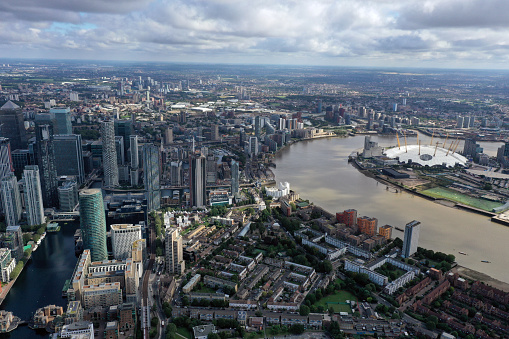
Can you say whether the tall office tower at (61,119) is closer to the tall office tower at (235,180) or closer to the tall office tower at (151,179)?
the tall office tower at (151,179)

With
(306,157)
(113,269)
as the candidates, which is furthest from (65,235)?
(306,157)

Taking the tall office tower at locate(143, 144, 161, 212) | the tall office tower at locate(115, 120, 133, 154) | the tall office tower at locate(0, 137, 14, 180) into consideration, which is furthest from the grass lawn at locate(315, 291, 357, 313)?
the tall office tower at locate(115, 120, 133, 154)

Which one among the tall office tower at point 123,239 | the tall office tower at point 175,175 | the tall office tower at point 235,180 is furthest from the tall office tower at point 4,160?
the tall office tower at point 235,180

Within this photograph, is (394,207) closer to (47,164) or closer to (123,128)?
(47,164)

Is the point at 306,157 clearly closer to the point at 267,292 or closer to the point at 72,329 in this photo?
the point at 267,292

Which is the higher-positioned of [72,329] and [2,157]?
[2,157]

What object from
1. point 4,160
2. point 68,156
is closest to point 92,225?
point 4,160
